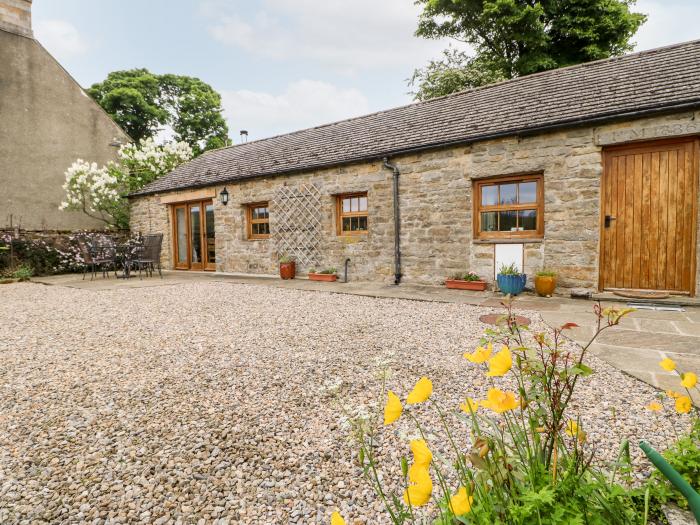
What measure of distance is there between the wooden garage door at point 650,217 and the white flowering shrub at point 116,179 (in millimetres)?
13452

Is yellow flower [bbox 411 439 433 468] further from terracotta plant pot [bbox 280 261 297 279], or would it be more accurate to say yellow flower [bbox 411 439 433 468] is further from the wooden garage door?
A: terracotta plant pot [bbox 280 261 297 279]

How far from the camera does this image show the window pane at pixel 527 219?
6395 millimetres

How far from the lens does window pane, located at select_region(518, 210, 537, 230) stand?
639 centimetres

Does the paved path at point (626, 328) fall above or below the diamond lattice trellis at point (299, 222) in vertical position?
below

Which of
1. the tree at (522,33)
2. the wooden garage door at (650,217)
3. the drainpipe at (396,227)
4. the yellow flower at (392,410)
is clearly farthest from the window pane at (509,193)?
the tree at (522,33)

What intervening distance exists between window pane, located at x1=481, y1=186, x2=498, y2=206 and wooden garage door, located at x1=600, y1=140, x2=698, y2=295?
1.61 meters

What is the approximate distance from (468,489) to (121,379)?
278 centimetres

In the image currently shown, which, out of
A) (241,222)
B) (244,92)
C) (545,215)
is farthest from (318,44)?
(244,92)

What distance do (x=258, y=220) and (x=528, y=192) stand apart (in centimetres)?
662

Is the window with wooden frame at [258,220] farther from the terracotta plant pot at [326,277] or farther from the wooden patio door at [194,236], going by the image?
the terracotta plant pot at [326,277]

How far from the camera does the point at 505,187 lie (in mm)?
6645

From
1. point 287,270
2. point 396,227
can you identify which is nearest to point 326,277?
point 287,270

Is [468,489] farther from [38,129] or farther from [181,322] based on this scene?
[38,129]

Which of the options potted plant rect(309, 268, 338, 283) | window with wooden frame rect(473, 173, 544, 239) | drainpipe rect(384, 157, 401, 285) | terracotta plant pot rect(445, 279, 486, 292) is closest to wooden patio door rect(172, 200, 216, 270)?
potted plant rect(309, 268, 338, 283)
